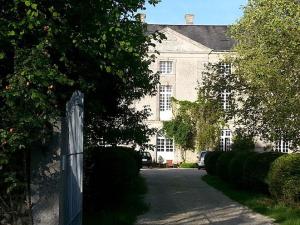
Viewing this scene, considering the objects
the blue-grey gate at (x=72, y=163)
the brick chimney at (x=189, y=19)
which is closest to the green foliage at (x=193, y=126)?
the brick chimney at (x=189, y=19)

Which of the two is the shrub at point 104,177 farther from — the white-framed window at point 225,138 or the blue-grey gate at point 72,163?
the white-framed window at point 225,138

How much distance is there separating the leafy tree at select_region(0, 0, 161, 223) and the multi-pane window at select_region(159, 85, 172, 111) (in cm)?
4475

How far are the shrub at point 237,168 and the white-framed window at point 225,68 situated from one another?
22.6ft

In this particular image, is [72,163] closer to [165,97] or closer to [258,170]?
[258,170]

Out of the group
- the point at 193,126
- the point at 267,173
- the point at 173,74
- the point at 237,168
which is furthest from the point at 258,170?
the point at 173,74

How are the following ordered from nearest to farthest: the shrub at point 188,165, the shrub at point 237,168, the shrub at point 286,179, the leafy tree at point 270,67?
1. the shrub at point 286,179
2. the leafy tree at point 270,67
3. the shrub at point 237,168
4. the shrub at point 188,165

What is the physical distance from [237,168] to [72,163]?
1541cm

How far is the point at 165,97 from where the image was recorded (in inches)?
2255

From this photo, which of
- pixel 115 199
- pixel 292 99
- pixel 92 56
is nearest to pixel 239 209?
pixel 115 199

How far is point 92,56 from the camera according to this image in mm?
9203

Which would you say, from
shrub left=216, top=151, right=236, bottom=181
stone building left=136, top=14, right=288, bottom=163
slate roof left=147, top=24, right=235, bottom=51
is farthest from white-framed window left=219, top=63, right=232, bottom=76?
slate roof left=147, top=24, right=235, bottom=51

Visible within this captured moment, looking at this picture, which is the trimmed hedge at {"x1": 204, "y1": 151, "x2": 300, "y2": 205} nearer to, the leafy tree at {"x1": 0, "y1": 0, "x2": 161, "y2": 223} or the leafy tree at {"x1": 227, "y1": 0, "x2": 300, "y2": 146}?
the leafy tree at {"x1": 227, "y1": 0, "x2": 300, "y2": 146}

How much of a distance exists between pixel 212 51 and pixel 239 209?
41.5m

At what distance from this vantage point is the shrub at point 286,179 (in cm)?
1532
